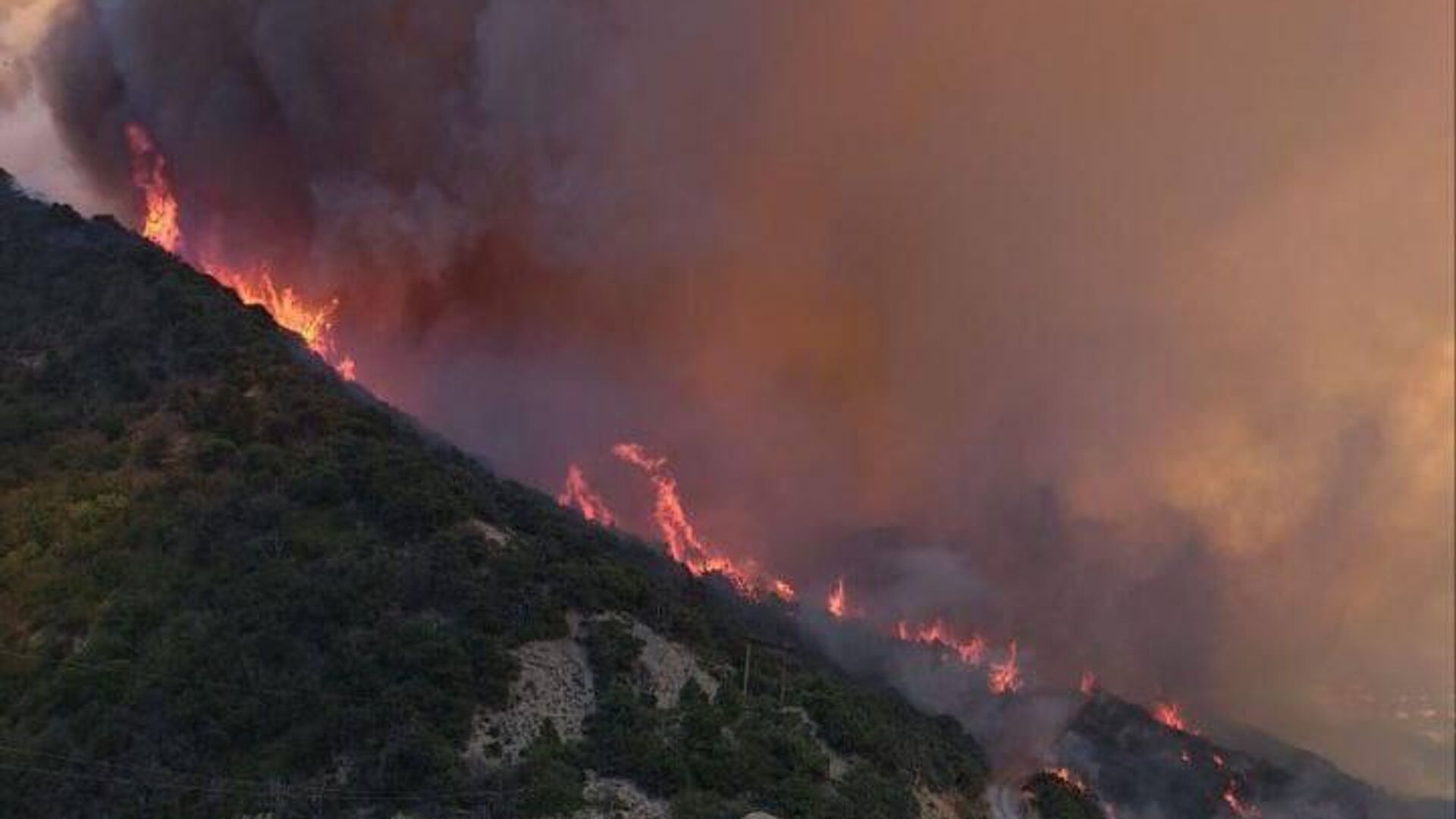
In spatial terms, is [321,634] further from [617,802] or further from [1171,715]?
[1171,715]

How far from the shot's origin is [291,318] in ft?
387

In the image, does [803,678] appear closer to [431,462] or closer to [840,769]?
[840,769]

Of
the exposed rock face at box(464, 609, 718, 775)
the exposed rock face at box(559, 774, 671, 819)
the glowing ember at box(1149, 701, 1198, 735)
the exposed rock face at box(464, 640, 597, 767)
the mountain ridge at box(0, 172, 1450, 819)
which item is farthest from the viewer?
the glowing ember at box(1149, 701, 1198, 735)

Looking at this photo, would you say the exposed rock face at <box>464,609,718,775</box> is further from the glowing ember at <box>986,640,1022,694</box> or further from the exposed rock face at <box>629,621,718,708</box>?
the glowing ember at <box>986,640,1022,694</box>

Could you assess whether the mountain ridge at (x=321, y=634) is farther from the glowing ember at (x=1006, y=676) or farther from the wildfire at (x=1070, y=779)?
the glowing ember at (x=1006, y=676)

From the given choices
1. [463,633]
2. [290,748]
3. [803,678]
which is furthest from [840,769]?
[290,748]

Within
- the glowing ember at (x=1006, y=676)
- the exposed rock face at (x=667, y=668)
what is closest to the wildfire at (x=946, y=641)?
the glowing ember at (x=1006, y=676)

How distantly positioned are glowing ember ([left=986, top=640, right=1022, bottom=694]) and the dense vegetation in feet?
137

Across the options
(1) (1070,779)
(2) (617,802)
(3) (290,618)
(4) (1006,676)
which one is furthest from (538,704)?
(4) (1006,676)

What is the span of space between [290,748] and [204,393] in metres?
30.7

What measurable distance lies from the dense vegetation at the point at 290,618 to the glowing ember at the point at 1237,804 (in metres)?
47.6

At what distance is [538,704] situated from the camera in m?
64.4

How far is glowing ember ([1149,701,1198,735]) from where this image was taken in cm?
14750

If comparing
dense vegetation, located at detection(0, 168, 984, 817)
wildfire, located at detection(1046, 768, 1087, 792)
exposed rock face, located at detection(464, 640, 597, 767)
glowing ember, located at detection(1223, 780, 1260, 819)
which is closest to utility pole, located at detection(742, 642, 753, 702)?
dense vegetation, located at detection(0, 168, 984, 817)
